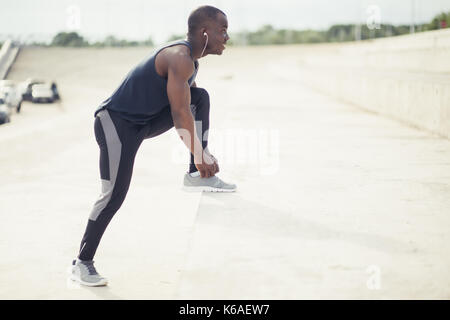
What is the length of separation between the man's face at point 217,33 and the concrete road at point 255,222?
1.20 metres

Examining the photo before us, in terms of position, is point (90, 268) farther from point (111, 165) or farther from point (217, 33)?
point (217, 33)

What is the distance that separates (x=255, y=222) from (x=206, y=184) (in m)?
1.08

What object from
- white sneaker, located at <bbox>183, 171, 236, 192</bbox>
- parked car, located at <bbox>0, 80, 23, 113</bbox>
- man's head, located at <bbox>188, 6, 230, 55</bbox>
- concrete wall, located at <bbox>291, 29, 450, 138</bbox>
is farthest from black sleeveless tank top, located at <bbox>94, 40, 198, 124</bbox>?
parked car, located at <bbox>0, 80, 23, 113</bbox>

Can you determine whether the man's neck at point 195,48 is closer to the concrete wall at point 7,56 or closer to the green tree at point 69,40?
the concrete wall at point 7,56

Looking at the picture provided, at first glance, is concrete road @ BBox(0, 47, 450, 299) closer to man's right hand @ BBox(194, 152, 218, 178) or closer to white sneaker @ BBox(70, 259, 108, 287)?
white sneaker @ BBox(70, 259, 108, 287)

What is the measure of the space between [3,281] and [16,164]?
4.89 m

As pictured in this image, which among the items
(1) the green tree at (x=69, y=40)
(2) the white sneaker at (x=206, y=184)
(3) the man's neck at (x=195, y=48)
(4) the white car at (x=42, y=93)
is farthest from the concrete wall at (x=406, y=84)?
(1) the green tree at (x=69, y=40)

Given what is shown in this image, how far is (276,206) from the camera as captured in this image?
4.38 metres

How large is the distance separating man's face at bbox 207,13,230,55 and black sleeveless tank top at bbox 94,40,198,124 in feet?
0.96

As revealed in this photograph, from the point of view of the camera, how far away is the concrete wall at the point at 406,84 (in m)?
8.32

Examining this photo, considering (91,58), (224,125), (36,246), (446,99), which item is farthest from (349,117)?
(91,58)

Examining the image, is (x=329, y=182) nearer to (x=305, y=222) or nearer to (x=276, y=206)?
(x=276, y=206)

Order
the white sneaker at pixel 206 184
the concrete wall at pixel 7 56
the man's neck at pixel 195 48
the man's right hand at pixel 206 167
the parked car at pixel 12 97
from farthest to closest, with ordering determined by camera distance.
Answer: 1. the concrete wall at pixel 7 56
2. the parked car at pixel 12 97
3. the white sneaker at pixel 206 184
4. the man's right hand at pixel 206 167
5. the man's neck at pixel 195 48
